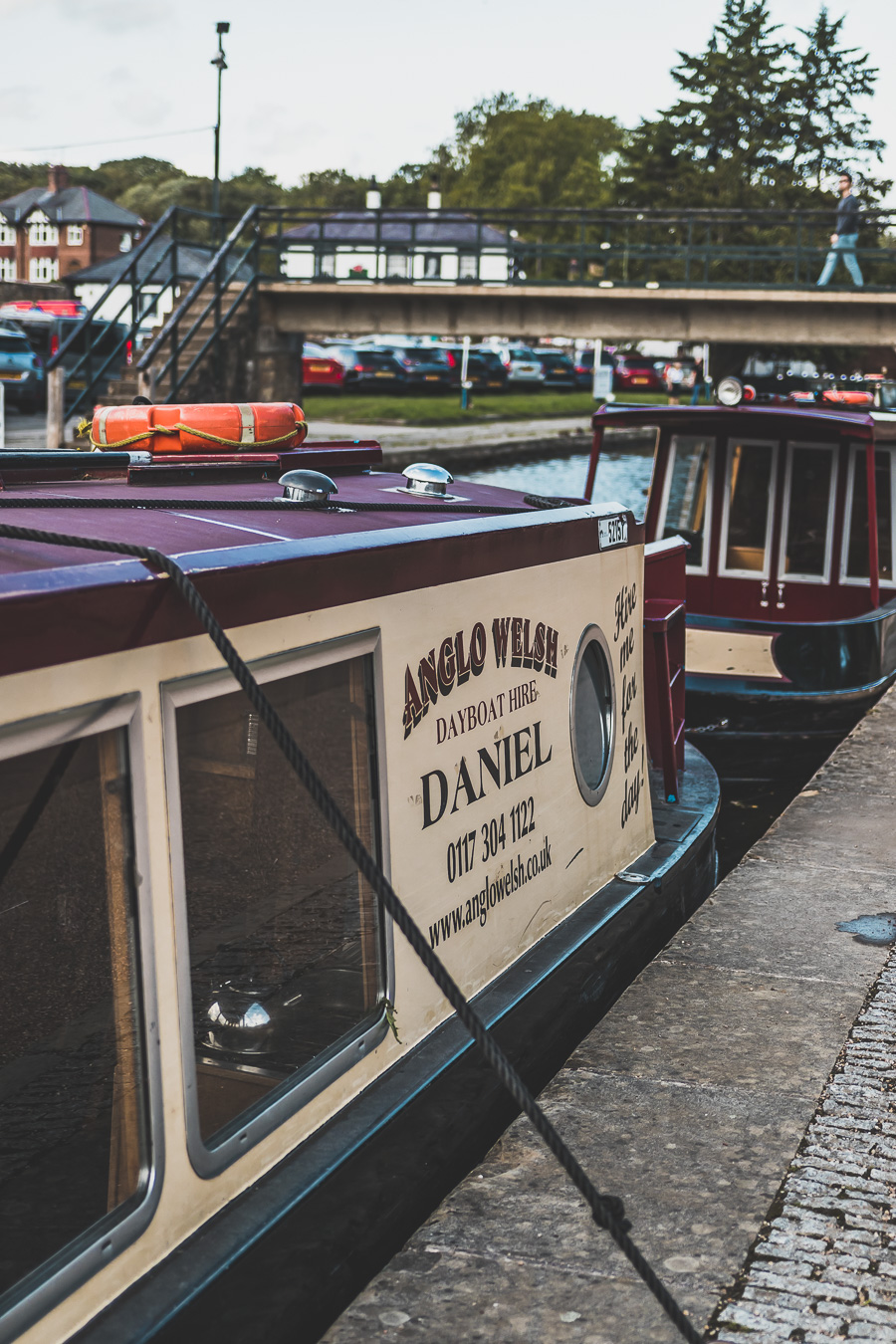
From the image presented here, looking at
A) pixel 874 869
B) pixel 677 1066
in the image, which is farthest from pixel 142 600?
pixel 874 869

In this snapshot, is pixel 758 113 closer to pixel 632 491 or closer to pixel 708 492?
pixel 632 491

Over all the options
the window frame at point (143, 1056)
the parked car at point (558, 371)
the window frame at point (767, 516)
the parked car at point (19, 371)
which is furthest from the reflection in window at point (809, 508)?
the parked car at point (558, 371)

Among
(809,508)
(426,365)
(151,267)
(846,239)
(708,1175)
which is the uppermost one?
(151,267)

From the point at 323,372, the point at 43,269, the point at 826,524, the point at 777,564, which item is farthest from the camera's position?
the point at 43,269

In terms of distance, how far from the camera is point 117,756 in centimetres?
235

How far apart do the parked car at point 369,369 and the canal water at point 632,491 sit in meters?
7.51

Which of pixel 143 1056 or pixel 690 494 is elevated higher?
pixel 690 494

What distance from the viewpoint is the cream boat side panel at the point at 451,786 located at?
93.4 inches

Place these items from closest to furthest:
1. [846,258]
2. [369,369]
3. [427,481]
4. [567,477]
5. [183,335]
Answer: [427,481] → [183,335] → [846,258] → [567,477] → [369,369]

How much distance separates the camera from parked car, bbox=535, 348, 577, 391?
174ft

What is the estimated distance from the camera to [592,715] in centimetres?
475

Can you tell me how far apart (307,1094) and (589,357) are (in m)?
65.5

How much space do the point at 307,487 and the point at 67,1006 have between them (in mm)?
1452

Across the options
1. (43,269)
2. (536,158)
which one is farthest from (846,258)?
(43,269)
